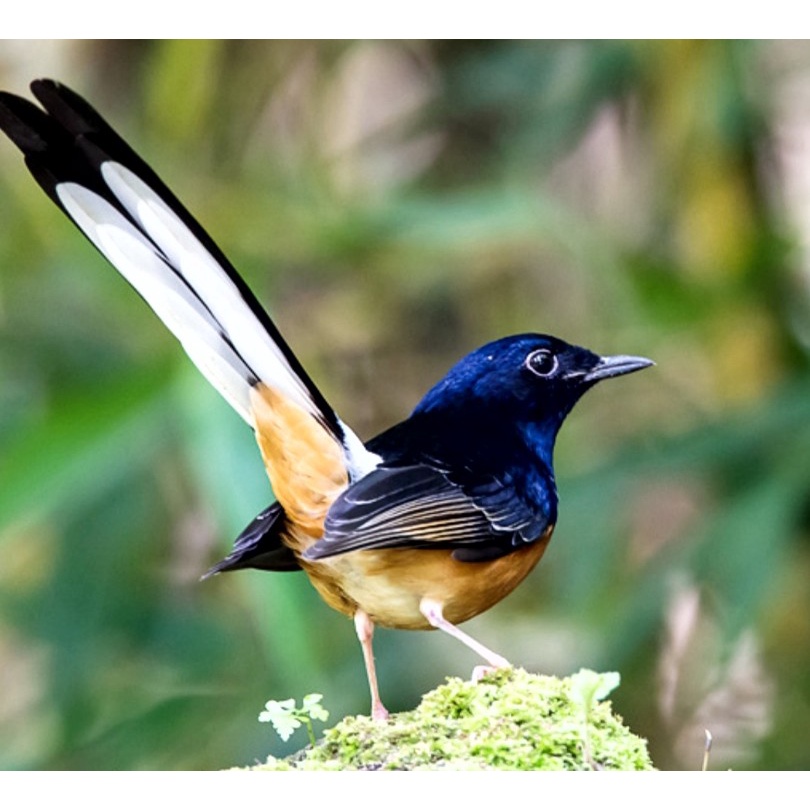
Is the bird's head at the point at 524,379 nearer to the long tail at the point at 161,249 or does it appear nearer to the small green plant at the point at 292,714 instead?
the long tail at the point at 161,249

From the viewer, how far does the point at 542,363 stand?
4.77 feet

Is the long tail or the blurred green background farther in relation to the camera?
the blurred green background

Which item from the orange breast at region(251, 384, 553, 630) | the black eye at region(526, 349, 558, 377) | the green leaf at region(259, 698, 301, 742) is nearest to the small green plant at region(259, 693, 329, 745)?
the green leaf at region(259, 698, 301, 742)

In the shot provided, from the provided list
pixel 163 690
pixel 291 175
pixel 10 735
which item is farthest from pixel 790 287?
pixel 10 735

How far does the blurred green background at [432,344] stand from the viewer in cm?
164

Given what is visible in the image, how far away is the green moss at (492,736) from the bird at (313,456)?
9cm

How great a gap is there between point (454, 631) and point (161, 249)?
1.45ft

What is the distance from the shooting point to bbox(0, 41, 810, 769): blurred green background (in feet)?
5.37

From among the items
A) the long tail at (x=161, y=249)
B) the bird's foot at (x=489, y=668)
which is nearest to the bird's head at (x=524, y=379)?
the long tail at (x=161, y=249)

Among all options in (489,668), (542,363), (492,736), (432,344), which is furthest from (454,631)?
(432,344)

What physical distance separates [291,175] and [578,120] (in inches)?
13.7

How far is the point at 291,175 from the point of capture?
1722 millimetres

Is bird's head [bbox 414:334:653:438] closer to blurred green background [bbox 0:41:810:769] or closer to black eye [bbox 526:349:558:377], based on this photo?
black eye [bbox 526:349:558:377]

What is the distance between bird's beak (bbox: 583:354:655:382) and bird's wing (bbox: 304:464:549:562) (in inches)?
5.9
